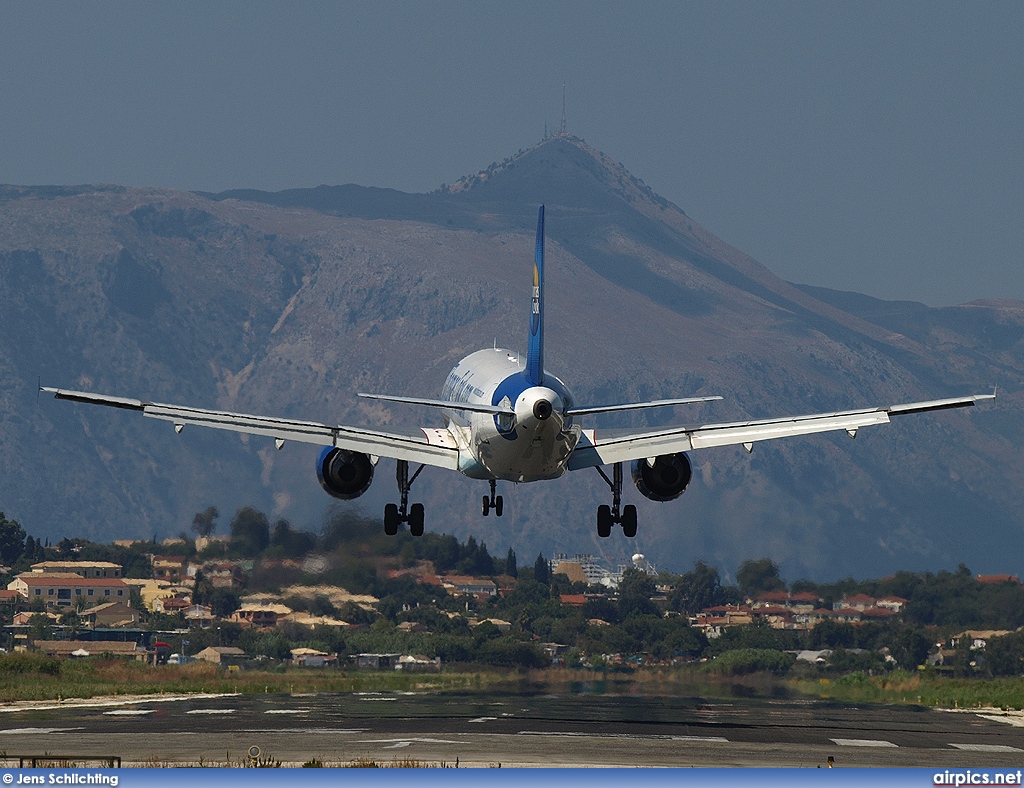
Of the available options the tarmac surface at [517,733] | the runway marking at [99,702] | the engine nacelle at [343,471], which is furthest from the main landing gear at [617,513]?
the runway marking at [99,702]

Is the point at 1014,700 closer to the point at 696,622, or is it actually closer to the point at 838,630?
the point at 838,630

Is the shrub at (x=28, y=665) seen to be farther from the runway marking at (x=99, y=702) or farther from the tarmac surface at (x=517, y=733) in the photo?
the tarmac surface at (x=517, y=733)

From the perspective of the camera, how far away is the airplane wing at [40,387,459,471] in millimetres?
65681

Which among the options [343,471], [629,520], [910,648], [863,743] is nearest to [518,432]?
[629,520]

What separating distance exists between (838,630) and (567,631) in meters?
28.9

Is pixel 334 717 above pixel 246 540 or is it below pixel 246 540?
below

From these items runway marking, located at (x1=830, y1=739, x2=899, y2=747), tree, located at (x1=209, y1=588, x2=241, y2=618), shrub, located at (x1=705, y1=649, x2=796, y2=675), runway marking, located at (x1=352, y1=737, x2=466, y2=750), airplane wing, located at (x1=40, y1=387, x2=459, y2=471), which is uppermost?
airplane wing, located at (x1=40, y1=387, x2=459, y2=471)

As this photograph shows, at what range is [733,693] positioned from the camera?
4621 inches

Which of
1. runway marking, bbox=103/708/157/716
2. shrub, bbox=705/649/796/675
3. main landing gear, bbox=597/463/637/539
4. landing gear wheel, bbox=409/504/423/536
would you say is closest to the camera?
main landing gear, bbox=597/463/637/539

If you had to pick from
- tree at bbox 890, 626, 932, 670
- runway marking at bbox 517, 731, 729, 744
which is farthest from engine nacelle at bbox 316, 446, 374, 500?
tree at bbox 890, 626, 932, 670

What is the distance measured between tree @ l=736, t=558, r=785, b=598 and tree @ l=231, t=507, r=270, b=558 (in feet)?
205

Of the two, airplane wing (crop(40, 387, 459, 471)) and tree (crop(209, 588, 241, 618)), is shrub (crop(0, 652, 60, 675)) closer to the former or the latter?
tree (crop(209, 588, 241, 618))

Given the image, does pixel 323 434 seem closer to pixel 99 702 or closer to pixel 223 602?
pixel 99 702

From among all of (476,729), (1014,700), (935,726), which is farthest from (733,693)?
(476,729)
